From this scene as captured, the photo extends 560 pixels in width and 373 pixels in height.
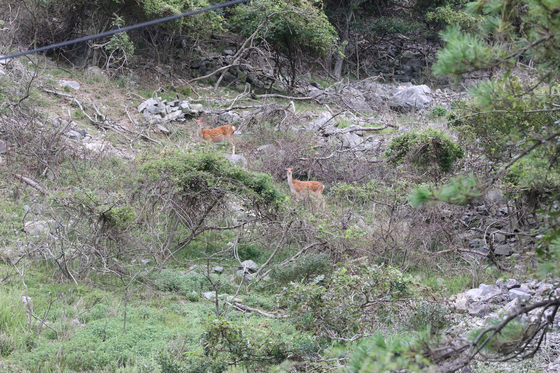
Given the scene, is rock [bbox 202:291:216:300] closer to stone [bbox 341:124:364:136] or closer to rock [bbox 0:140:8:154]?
rock [bbox 0:140:8:154]

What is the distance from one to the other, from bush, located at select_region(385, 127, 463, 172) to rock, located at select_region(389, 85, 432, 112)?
907 centimetres

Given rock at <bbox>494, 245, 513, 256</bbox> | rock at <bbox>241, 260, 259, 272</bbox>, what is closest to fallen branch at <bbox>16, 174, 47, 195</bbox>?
rock at <bbox>241, 260, 259, 272</bbox>

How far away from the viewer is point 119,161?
39.8 ft

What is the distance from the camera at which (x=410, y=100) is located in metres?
19.8

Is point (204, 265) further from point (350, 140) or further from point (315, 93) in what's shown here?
point (315, 93)

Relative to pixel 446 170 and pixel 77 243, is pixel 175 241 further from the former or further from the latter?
pixel 446 170

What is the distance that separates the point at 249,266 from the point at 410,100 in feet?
43.2

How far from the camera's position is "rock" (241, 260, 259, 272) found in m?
8.60

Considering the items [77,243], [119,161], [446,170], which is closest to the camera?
[77,243]

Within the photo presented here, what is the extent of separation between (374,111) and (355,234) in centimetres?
1155

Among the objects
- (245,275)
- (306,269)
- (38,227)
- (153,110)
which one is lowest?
(153,110)

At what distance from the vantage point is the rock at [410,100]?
1956cm

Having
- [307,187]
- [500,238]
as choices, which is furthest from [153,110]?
[500,238]

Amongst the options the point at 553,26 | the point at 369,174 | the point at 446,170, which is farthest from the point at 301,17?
the point at 553,26
